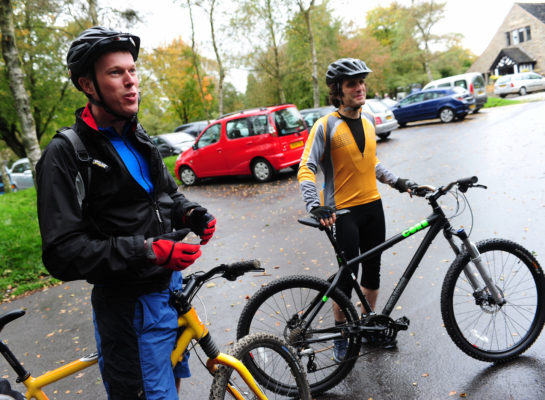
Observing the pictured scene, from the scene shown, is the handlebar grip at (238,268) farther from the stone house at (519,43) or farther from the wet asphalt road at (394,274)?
the stone house at (519,43)

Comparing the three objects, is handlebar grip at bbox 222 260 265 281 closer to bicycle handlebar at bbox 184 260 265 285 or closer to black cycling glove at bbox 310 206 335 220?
bicycle handlebar at bbox 184 260 265 285

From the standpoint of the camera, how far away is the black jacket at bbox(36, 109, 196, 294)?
1585mm

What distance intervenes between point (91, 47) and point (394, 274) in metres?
4.09

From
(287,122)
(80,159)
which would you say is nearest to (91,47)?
(80,159)

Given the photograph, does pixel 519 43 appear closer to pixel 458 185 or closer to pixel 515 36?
pixel 515 36

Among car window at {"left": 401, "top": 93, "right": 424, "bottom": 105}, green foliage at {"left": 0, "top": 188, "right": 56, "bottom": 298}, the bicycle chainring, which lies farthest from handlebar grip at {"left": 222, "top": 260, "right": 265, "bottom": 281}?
car window at {"left": 401, "top": 93, "right": 424, "bottom": 105}

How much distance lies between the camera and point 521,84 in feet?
97.8

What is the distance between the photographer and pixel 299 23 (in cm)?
2994

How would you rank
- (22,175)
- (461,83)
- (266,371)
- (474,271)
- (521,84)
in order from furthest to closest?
(521,84) < (22,175) < (461,83) < (474,271) < (266,371)

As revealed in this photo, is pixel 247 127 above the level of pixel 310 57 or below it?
below

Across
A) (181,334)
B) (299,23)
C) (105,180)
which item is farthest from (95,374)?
(299,23)

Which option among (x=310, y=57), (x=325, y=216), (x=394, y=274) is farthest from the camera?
(x=310, y=57)

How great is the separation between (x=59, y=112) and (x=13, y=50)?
10653mm

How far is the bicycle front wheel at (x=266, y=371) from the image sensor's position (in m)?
2.10
